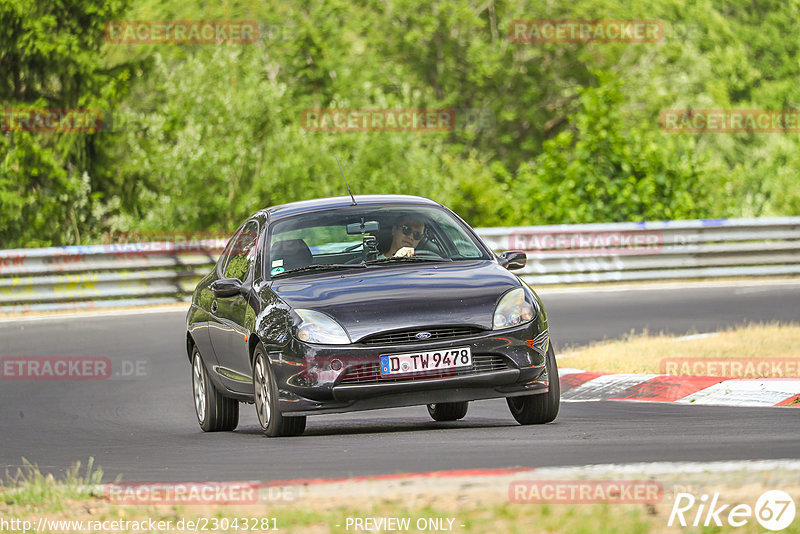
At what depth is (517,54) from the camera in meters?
54.0

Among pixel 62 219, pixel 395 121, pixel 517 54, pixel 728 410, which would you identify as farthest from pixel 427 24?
pixel 728 410

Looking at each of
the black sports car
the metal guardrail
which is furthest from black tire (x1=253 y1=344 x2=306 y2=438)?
the metal guardrail

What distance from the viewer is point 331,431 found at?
29.5ft

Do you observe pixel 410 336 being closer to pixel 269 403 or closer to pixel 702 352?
pixel 269 403

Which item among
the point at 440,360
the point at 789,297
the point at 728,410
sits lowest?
the point at 789,297

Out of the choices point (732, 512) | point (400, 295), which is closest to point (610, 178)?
point (400, 295)

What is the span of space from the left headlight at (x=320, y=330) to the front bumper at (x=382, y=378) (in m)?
0.04

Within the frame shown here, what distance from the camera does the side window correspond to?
942 centimetres

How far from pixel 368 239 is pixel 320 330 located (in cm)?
141

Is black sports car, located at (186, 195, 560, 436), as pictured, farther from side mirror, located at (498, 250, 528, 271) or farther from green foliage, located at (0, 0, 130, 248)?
green foliage, located at (0, 0, 130, 248)

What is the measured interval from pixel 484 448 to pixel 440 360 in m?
1.04

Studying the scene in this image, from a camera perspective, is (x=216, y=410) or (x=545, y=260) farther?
(x=545, y=260)

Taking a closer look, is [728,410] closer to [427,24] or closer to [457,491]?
[457,491]

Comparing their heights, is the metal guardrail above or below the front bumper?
below
